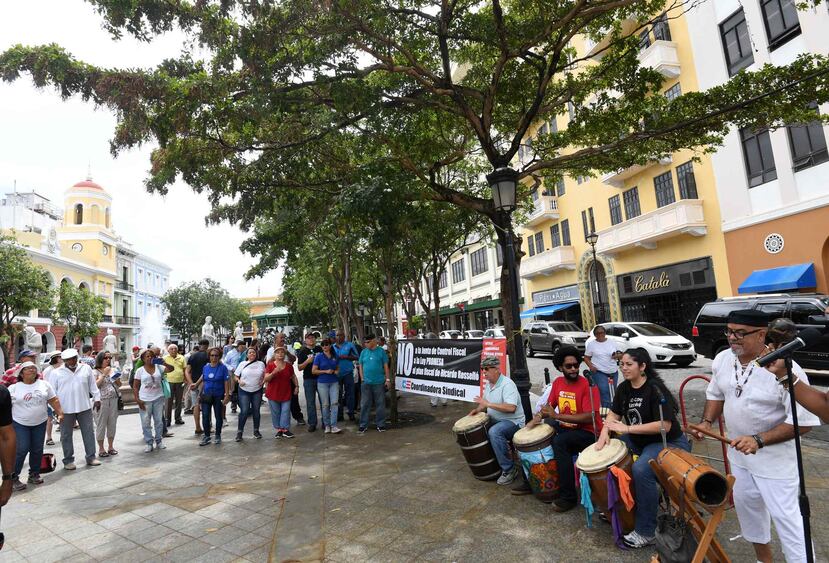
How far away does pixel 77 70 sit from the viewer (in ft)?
21.1

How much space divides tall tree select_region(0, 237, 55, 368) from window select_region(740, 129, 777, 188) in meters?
36.5

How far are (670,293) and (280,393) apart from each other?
1911cm

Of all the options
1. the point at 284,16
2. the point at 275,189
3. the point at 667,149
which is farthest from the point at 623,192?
the point at 284,16

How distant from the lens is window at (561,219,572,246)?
28406 mm

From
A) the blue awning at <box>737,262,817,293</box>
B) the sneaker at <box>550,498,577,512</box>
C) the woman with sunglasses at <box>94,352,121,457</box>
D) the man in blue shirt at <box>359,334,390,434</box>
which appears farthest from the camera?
the blue awning at <box>737,262,817,293</box>

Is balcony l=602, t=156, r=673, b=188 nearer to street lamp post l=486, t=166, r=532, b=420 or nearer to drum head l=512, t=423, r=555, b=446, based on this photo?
street lamp post l=486, t=166, r=532, b=420

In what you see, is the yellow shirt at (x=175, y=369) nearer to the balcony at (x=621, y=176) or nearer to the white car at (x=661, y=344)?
the white car at (x=661, y=344)

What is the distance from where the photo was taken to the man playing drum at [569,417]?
4.53m

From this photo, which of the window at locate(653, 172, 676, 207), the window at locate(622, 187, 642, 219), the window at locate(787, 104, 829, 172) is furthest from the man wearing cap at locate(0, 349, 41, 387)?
the window at locate(622, 187, 642, 219)

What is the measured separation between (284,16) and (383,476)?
6.88 m

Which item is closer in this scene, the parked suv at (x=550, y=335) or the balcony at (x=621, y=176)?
the parked suv at (x=550, y=335)

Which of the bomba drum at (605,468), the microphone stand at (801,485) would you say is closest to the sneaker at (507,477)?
the bomba drum at (605,468)

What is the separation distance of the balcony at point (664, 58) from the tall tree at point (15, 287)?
34.7 meters

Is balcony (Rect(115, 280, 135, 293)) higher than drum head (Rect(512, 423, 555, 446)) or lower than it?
higher
